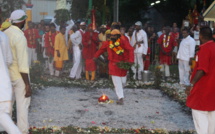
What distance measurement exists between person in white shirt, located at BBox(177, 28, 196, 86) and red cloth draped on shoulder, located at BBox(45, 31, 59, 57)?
5340mm

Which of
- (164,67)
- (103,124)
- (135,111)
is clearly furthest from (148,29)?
(103,124)

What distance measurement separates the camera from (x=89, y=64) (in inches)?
664

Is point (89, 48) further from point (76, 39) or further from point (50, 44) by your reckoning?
point (50, 44)

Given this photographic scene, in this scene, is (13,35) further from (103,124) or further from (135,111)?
(135,111)

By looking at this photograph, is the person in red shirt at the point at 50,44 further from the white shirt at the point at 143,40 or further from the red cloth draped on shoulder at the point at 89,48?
the white shirt at the point at 143,40

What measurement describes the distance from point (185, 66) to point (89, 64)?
3.66 m

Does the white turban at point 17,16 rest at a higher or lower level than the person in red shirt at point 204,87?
higher

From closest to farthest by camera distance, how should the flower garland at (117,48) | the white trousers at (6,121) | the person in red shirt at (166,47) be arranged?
the white trousers at (6,121) < the flower garland at (117,48) < the person in red shirt at (166,47)

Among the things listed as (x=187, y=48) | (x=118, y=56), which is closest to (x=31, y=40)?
(x=187, y=48)

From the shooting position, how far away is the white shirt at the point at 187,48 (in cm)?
1543

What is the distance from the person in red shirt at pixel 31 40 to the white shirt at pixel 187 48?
23.9ft

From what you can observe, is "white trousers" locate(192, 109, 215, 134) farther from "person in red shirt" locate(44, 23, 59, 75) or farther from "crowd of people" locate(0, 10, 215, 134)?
"person in red shirt" locate(44, 23, 59, 75)

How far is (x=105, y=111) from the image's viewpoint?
1093cm

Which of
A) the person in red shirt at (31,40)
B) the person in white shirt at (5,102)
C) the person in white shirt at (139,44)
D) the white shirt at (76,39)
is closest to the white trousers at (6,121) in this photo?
the person in white shirt at (5,102)
